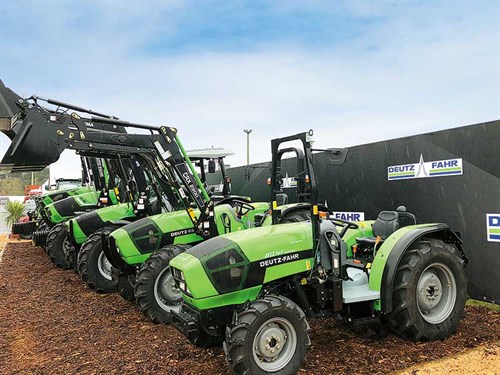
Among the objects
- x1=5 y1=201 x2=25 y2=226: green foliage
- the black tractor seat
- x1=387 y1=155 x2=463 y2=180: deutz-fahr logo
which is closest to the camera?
the black tractor seat

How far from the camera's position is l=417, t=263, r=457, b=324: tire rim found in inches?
185

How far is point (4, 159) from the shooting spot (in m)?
5.86

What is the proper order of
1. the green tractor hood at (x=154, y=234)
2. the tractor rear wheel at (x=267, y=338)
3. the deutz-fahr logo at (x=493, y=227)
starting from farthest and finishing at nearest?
the green tractor hood at (x=154, y=234), the deutz-fahr logo at (x=493, y=227), the tractor rear wheel at (x=267, y=338)

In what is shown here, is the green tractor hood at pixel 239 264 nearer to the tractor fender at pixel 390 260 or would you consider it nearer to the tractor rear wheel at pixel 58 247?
the tractor fender at pixel 390 260

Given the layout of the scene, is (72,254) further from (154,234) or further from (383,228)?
(383,228)

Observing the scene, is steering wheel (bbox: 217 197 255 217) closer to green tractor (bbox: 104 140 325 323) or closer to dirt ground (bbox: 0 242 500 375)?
green tractor (bbox: 104 140 325 323)

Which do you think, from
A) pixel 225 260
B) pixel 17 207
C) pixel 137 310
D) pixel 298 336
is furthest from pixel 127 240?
pixel 17 207

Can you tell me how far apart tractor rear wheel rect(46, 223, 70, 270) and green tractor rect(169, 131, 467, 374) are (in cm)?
679

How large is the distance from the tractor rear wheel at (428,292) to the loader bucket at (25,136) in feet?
15.5

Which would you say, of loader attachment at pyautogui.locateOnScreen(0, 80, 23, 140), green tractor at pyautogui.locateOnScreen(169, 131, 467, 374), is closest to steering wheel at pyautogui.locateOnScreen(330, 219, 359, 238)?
green tractor at pyautogui.locateOnScreen(169, 131, 467, 374)

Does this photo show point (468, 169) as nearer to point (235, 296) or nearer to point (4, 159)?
point (235, 296)

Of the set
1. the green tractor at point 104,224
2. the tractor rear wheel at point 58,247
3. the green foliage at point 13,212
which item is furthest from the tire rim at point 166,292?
the green foliage at point 13,212

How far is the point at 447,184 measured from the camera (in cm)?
669

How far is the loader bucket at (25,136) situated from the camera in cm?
586
